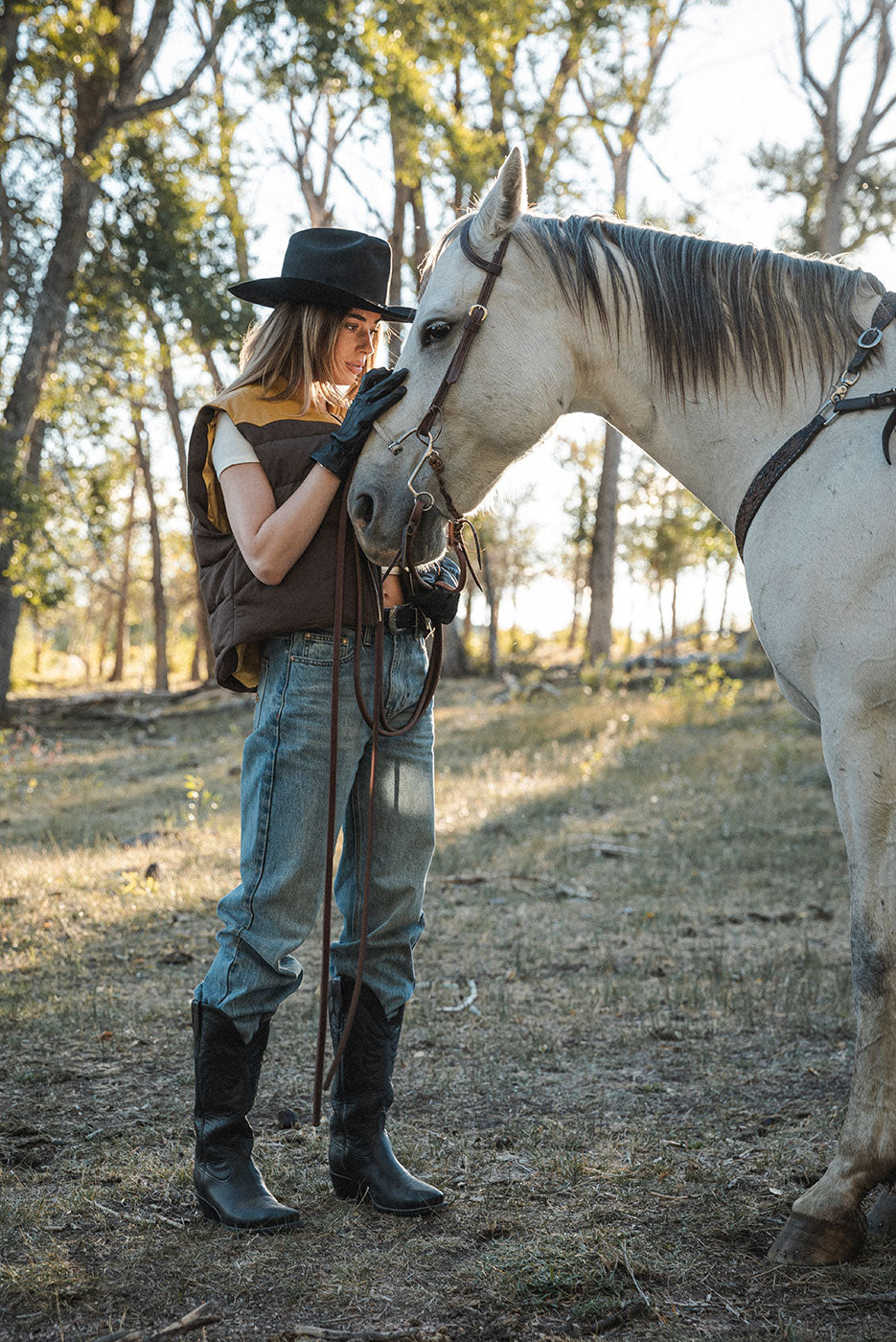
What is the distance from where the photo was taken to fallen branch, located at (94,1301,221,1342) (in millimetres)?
1685

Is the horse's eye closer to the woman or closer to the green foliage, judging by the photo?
the woman

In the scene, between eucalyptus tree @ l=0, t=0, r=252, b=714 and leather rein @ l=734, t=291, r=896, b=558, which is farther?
eucalyptus tree @ l=0, t=0, r=252, b=714

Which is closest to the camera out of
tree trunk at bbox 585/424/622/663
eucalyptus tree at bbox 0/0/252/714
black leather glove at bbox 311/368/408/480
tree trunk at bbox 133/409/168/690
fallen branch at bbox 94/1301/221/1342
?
fallen branch at bbox 94/1301/221/1342

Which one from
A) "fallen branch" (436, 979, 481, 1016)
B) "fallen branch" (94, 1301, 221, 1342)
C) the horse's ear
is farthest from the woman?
"fallen branch" (436, 979, 481, 1016)

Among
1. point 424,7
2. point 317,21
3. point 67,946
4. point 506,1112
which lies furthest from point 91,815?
point 424,7

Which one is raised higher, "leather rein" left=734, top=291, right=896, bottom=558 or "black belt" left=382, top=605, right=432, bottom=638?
"leather rein" left=734, top=291, right=896, bottom=558

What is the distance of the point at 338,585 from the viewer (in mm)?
2180

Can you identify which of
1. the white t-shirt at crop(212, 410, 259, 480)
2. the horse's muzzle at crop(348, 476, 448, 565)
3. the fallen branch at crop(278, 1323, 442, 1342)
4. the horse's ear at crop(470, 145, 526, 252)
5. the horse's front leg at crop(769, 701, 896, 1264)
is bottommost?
the fallen branch at crop(278, 1323, 442, 1342)

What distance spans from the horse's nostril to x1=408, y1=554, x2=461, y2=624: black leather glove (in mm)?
190

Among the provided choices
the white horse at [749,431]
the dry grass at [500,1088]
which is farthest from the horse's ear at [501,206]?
the dry grass at [500,1088]

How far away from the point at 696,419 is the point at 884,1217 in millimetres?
1819

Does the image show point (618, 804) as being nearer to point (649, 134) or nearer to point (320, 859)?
point (320, 859)

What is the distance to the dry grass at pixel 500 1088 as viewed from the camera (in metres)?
1.93

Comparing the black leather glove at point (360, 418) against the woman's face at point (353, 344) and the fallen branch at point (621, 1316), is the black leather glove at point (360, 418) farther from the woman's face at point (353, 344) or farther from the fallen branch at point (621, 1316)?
the fallen branch at point (621, 1316)
